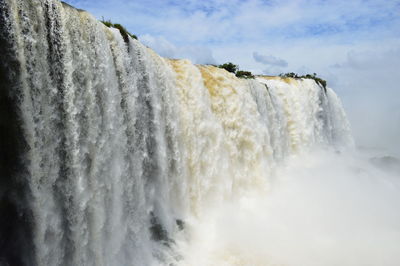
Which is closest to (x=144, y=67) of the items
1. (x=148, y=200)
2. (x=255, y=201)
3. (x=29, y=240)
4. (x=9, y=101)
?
(x=148, y=200)

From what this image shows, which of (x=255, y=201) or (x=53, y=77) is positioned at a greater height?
(x=53, y=77)

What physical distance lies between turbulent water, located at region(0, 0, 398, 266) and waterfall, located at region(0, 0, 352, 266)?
19 mm

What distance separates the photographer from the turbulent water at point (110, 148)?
5.48 metres

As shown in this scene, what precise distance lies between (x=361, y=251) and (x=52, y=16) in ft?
26.5

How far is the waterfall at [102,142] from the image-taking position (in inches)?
215

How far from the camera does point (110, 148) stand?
716cm

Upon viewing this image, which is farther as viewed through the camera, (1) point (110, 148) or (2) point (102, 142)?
(1) point (110, 148)

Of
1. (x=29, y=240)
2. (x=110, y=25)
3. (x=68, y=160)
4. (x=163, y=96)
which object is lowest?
(x=29, y=240)

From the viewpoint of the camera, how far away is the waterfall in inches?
215

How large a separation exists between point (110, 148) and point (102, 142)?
272 mm

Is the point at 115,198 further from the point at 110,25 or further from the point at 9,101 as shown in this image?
the point at 110,25

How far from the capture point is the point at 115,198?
7293mm

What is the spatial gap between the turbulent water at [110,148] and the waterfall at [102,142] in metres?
0.02

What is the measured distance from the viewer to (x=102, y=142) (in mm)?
6934
